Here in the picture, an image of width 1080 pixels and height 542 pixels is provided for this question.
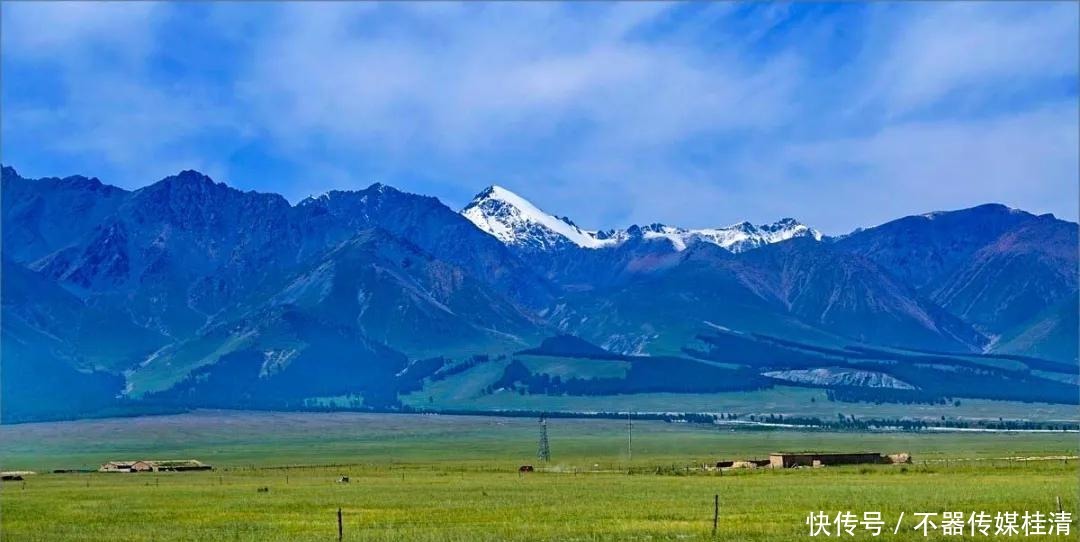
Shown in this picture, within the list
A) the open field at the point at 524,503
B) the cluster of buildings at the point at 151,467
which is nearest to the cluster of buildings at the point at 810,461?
the open field at the point at 524,503

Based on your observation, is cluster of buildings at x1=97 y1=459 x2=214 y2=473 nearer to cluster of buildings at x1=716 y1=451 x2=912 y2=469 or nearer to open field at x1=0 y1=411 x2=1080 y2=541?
open field at x1=0 y1=411 x2=1080 y2=541

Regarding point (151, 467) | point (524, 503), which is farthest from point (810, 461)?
point (151, 467)

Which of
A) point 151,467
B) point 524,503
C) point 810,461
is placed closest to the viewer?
point 524,503

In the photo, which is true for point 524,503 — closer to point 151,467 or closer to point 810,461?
point 810,461

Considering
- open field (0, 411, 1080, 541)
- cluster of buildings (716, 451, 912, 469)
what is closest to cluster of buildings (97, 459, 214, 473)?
open field (0, 411, 1080, 541)

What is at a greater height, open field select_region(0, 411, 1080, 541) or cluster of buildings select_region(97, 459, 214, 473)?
cluster of buildings select_region(97, 459, 214, 473)

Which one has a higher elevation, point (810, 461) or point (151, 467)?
point (151, 467)

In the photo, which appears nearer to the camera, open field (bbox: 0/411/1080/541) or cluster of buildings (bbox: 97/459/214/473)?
open field (bbox: 0/411/1080/541)

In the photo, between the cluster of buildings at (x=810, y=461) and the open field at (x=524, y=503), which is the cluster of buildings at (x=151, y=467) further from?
the cluster of buildings at (x=810, y=461)

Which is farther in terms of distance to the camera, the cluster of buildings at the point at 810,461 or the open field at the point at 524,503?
the cluster of buildings at the point at 810,461

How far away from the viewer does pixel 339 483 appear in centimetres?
13188

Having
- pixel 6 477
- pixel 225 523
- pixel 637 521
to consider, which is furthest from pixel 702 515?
pixel 6 477

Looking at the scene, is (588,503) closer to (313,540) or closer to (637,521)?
(637,521)

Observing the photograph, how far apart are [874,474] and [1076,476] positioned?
21443 mm
